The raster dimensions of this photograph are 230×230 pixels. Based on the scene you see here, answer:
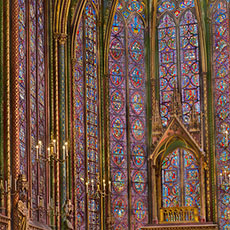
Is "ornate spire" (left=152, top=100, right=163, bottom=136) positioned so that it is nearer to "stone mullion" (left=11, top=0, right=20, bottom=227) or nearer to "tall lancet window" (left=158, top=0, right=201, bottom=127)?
"tall lancet window" (left=158, top=0, right=201, bottom=127)

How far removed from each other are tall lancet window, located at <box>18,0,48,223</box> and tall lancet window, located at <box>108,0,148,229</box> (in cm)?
606

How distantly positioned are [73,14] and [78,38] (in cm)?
132

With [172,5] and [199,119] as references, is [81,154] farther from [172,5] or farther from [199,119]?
[172,5]

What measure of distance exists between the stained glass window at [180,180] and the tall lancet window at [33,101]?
7255 millimetres

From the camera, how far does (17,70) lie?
26.9 meters

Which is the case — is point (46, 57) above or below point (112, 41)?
below

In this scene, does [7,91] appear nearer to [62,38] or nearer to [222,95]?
[62,38]

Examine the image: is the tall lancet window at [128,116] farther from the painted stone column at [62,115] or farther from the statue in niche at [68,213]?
the painted stone column at [62,115]

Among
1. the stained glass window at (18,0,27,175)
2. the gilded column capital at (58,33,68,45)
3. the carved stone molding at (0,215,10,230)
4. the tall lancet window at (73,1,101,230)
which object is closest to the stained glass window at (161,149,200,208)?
the tall lancet window at (73,1,101,230)

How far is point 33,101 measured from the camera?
97.3ft

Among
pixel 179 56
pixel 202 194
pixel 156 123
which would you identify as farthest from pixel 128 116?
pixel 202 194

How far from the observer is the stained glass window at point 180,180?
3559 cm

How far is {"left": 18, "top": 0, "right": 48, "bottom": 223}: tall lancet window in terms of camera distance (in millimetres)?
28250

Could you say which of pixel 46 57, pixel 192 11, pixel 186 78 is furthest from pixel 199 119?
pixel 46 57
